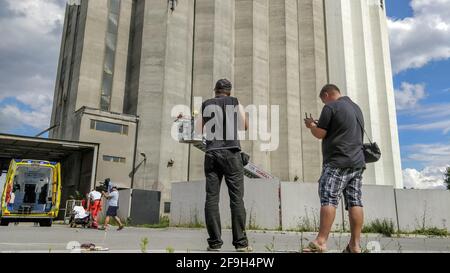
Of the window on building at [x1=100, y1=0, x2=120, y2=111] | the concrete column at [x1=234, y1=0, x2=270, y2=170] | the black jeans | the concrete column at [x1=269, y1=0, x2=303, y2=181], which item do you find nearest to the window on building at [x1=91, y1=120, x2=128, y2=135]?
the window on building at [x1=100, y1=0, x2=120, y2=111]

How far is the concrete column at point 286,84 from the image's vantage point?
39.2m

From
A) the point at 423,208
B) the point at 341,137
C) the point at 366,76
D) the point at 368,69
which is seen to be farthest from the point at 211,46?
the point at 341,137

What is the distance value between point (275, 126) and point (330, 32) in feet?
47.0

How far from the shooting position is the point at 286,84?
40.8 m

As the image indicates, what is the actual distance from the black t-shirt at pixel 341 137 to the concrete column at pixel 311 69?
36.9 m

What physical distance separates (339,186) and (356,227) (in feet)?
1.49

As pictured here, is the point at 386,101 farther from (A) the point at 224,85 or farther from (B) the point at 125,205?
(A) the point at 224,85

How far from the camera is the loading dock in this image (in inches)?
1025

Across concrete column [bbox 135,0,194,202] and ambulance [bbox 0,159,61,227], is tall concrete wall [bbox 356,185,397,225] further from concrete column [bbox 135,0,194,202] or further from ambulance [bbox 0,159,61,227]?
concrete column [bbox 135,0,194,202]

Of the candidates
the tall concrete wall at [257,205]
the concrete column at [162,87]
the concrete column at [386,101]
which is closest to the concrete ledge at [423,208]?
the tall concrete wall at [257,205]

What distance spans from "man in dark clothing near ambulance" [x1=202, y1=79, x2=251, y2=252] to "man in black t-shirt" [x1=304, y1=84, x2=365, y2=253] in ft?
2.63

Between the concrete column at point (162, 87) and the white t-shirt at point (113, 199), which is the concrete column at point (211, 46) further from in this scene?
the white t-shirt at point (113, 199)
